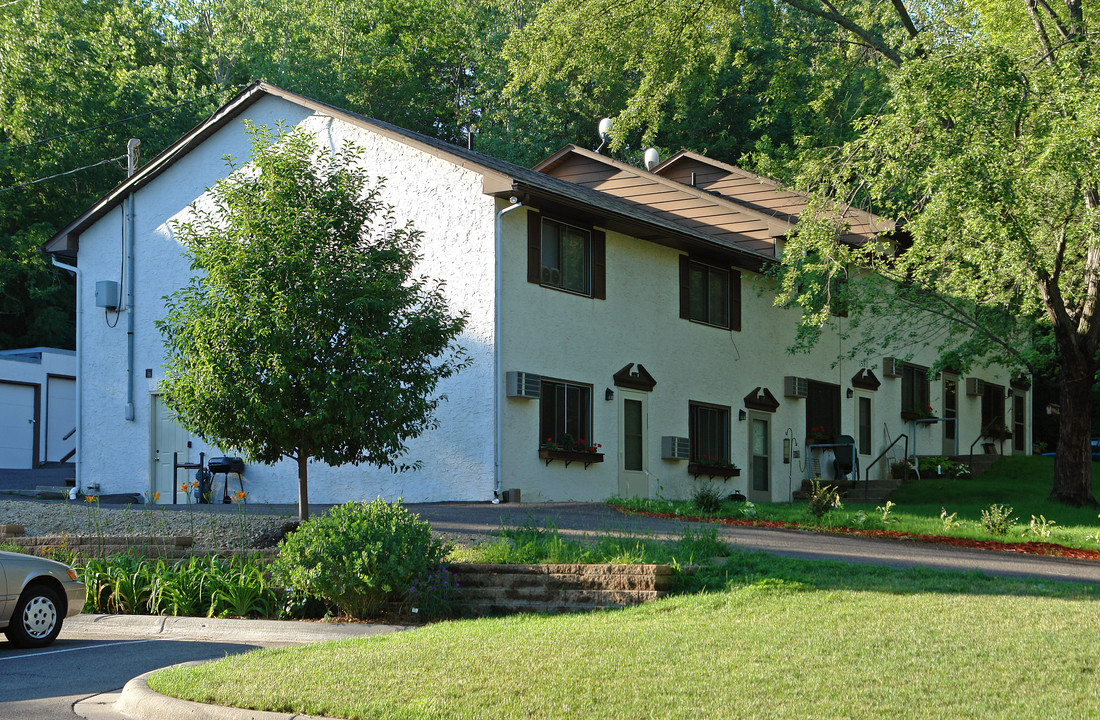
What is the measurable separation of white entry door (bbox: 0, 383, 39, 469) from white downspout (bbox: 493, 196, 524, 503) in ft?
61.9

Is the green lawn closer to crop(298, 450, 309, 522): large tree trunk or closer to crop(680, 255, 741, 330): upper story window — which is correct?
crop(680, 255, 741, 330): upper story window

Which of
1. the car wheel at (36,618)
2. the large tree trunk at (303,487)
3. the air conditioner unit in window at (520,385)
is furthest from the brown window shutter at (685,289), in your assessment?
the car wheel at (36,618)

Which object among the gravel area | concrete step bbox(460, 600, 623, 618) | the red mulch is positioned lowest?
concrete step bbox(460, 600, 623, 618)

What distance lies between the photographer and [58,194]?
3747cm

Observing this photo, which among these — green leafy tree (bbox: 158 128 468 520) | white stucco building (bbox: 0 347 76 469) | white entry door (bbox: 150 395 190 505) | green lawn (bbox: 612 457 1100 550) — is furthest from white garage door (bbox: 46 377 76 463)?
green leafy tree (bbox: 158 128 468 520)

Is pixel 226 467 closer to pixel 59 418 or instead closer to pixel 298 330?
pixel 298 330

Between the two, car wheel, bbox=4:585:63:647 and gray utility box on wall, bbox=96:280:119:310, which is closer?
car wheel, bbox=4:585:63:647

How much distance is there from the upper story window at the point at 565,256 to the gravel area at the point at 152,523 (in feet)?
23.0

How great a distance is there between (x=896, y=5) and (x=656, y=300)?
696cm

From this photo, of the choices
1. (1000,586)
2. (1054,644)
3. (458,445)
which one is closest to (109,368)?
(458,445)

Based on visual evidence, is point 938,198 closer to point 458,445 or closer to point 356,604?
point 458,445

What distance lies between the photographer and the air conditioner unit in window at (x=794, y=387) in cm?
2567

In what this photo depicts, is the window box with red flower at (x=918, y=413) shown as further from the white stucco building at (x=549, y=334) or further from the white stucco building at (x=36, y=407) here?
the white stucco building at (x=36, y=407)

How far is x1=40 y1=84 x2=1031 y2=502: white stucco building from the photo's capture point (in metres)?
19.2
